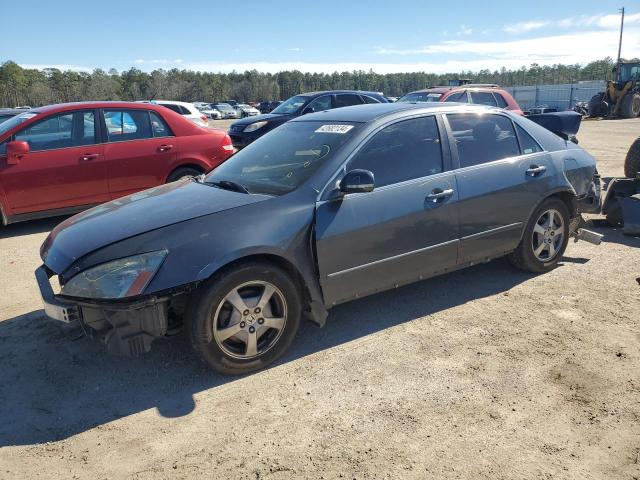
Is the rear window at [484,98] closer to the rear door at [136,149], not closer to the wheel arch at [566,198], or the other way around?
the rear door at [136,149]

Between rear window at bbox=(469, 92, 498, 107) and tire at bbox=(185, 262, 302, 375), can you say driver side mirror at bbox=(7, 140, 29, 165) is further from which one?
rear window at bbox=(469, 92, 498, 107)

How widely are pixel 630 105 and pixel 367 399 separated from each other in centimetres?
3497

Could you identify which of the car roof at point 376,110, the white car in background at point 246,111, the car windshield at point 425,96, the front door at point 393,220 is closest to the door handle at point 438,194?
the front door at point 393,220

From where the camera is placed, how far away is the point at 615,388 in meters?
3.19

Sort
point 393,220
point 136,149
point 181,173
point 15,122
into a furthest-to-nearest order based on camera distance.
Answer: point 181,173 → point 136,149 → point 15,122 → point 393,220

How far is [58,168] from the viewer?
6.95 metres

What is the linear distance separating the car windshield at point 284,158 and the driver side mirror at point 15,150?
3.56 meters

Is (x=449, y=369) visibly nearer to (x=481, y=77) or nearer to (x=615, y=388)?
(x=615, y=388)

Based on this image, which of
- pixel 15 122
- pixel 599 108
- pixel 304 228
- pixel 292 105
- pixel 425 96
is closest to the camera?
pixel 304 228

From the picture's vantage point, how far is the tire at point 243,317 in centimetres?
319

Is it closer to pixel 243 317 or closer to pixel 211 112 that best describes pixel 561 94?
pixel 211 112

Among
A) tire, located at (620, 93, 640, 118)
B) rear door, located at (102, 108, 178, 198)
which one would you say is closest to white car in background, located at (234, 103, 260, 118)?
tire, located at (620, 93, 640, 118)

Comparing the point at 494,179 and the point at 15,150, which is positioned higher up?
the point at 15,150

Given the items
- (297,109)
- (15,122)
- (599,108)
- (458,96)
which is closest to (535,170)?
(15,122)
